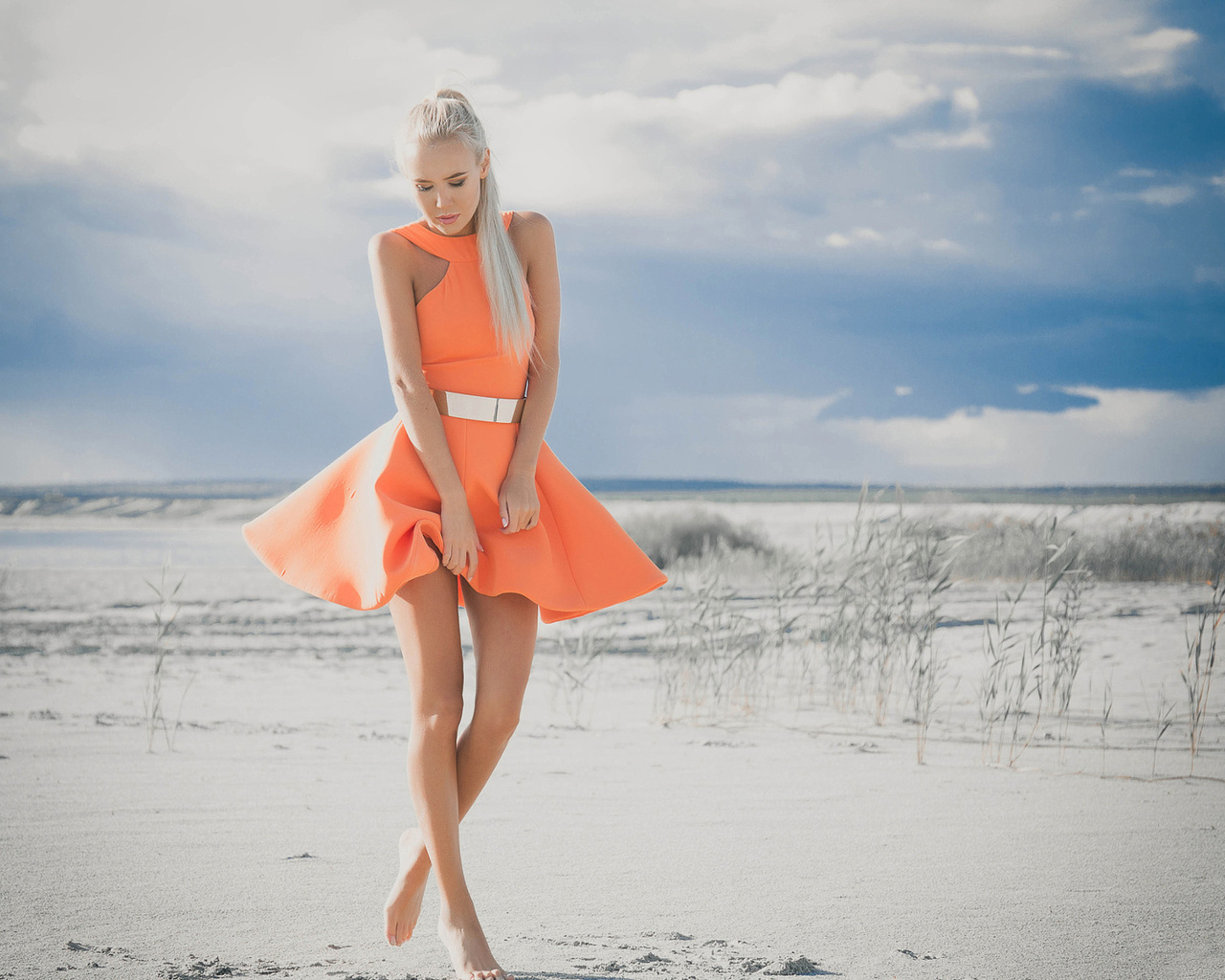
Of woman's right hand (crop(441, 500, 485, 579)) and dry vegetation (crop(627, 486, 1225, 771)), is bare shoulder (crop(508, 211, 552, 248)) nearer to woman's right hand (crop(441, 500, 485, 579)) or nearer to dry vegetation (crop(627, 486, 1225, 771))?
woman's right hand (crop(441, 500, 485, 579))

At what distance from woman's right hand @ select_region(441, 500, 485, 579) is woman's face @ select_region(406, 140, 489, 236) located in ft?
1.88

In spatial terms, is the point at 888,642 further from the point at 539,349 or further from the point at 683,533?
the point at 683,533

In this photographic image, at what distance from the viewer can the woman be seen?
6.45 feet

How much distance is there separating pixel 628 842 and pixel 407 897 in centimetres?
101

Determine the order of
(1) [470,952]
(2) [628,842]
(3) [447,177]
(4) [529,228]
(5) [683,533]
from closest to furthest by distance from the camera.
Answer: (1) [470,952]
(3) [447,177]
(4) [529,228]
(2) [628,842]
(5) [683,533]

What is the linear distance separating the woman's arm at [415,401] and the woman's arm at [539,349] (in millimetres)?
122

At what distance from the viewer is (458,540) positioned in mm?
1975

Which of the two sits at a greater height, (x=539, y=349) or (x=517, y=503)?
(x=539, y=349)

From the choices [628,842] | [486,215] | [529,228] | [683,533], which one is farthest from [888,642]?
[683,533]

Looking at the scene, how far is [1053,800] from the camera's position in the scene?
3459 mm

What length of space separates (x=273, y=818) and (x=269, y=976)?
1.27 m

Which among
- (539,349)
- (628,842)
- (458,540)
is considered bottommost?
(628,842)

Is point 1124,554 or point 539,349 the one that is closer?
point 539,349

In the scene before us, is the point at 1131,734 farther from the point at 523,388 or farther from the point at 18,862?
the point at 18,862
